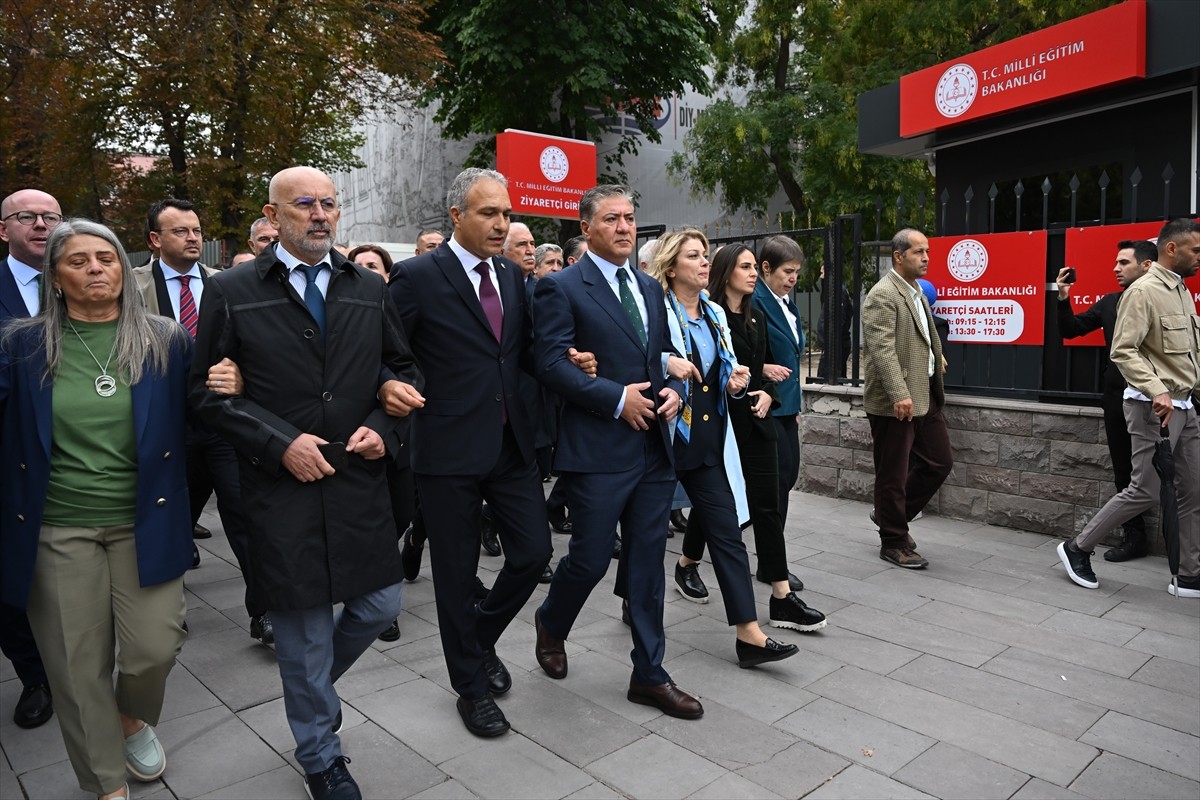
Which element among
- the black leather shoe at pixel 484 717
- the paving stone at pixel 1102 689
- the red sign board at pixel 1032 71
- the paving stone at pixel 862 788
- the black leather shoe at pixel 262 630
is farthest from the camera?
the red sign board at pixel 1032 71

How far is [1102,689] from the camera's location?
13.4 ft

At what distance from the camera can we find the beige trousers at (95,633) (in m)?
2.96

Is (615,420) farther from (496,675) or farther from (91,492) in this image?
(91,492)

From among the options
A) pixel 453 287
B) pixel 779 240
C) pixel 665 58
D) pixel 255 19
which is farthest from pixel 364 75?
pixel 453 287

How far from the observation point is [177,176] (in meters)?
15.5

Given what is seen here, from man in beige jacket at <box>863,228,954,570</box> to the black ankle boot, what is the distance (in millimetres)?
1294

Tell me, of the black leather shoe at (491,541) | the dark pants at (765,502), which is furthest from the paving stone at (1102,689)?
the black leather shoe at (491,541)

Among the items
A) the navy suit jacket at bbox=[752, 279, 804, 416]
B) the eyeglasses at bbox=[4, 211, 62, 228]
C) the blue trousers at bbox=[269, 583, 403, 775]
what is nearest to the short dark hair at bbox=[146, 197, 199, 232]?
the eyeglasses at bbox=[4, 211, 62, 228]

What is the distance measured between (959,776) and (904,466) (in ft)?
9.79

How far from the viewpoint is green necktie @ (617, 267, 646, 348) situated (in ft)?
12.6

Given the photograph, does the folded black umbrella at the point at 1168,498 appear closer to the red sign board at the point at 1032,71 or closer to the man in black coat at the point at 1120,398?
the man in black coat at the point at 1120,398

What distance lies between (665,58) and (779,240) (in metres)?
16.8

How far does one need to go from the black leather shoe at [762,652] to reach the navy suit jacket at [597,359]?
100 centimetres

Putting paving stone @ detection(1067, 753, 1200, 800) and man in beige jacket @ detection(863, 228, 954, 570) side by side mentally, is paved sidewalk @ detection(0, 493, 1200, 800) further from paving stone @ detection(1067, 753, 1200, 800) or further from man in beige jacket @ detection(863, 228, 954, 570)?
man in beige jacket @ detection(863, 228, 954, 570)
